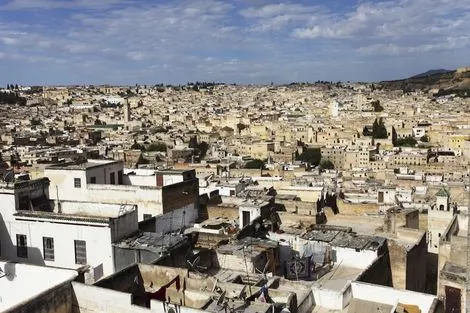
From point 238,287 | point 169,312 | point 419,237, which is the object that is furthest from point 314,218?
point 169,312

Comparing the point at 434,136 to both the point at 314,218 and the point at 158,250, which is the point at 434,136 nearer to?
the point at 314,218

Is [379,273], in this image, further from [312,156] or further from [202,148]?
[202,148]

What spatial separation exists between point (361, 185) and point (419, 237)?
71.1 feet

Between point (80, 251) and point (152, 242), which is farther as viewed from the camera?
point (80, 251)

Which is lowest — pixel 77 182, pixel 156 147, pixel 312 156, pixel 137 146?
pixel 312 156

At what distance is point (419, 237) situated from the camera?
1759 cm

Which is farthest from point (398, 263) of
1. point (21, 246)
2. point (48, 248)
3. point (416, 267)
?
point (21, 246)

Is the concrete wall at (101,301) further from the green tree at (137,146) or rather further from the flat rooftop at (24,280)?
the green tree at (137,146)

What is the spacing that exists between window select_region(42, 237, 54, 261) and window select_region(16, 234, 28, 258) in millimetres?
540

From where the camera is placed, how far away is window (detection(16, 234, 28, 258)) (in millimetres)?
14383

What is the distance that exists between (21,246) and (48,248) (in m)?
0.86

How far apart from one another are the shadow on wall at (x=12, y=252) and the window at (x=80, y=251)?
3.49 ft

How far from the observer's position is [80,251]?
1388 cm

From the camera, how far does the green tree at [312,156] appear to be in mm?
67925
